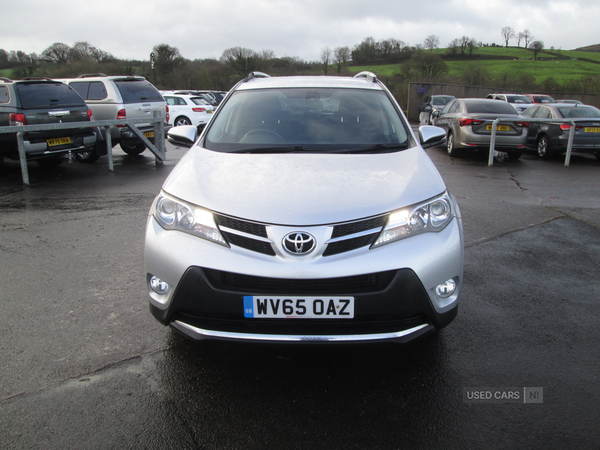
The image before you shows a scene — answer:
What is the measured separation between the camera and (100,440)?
2.11 m

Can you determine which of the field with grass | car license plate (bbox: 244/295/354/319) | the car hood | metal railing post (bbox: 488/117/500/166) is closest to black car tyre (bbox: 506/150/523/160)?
metal railing post (bbox: 488/117/500/166)

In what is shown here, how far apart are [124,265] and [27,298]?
2.97 ft

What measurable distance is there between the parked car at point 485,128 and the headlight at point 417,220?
10.2m

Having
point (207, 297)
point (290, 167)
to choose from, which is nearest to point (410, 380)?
point (207, 297)

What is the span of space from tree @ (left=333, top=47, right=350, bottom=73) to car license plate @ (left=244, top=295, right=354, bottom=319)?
196ft

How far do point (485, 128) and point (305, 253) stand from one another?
10985 millimetres

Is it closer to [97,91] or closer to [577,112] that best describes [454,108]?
[577,112]

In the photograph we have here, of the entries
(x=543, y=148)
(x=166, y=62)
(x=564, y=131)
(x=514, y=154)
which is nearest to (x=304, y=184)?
(x=514, y=154)

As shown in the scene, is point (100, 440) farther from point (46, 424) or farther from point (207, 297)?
point (207, 297)

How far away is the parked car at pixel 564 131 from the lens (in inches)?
463

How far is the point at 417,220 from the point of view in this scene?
2461 millimetres

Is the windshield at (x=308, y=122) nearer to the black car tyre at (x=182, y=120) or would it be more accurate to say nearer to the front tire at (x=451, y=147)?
the front tire at (x=451, y=147)

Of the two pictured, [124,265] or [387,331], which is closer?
[387,331]

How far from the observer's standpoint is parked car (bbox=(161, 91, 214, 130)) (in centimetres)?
1827
